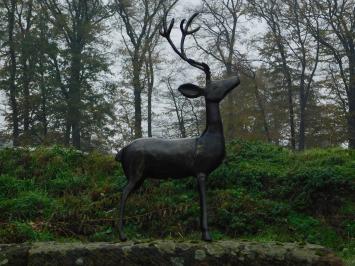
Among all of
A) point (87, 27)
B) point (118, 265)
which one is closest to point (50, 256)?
point (118, 265)

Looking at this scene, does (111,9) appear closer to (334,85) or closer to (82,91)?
(82,91)

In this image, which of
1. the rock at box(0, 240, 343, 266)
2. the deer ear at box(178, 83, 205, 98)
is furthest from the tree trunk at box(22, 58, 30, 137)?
the rock at box(0, 240, 343, 266)

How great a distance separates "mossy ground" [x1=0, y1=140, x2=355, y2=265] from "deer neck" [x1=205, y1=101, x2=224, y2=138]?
3.24m

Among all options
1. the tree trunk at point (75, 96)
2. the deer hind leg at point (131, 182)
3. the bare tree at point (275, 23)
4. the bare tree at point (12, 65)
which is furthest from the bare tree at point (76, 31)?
the deer hind leg at point (131, 182)

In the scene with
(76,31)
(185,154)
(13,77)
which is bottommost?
(185,154)

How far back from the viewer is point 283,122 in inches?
1033

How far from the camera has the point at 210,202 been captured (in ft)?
33.7

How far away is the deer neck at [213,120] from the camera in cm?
598

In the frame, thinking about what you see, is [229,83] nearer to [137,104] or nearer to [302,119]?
[302,119]

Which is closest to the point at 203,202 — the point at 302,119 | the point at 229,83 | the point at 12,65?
the point at 229,83

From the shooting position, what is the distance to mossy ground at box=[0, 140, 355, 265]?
9320 mm

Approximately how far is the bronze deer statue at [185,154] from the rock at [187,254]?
47cm

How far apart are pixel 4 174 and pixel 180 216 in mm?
4759

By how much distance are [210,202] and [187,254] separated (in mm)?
5083
